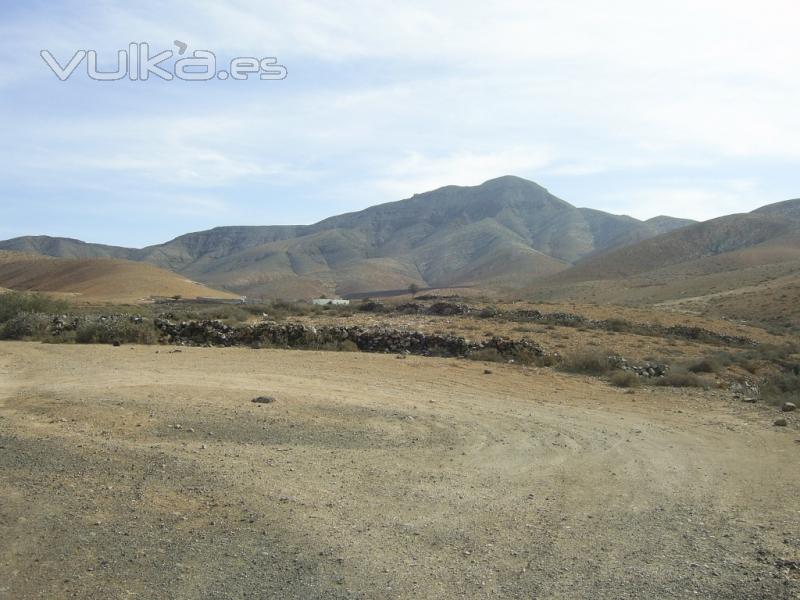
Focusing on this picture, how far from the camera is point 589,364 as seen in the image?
16.9 metres

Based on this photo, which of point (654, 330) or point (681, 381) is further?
point (654, 330)

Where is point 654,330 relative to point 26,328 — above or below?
below

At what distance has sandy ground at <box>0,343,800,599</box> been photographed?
5098 mm

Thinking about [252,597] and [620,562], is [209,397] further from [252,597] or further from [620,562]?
[620,562]

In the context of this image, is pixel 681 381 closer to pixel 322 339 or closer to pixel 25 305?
pixel 322 339

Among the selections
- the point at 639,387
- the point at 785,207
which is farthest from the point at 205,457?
the point at 785,207

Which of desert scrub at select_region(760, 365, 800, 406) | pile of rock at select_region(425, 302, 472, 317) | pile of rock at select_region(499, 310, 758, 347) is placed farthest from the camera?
pile of rock at select_region(425, 302, 472, 317)

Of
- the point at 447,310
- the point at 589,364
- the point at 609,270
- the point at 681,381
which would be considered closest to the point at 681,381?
the point at 681,381

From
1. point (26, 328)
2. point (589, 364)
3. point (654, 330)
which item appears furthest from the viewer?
point (654, 330)

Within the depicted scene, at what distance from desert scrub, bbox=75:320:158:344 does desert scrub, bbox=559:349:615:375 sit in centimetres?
1195

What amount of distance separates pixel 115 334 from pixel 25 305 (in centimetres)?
992

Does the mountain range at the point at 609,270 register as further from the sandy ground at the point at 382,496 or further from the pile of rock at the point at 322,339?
the sandy ground at the point at 382,496

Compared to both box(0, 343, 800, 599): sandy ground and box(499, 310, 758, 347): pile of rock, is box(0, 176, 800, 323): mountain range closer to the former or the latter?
box(499, 310, 758, 347): pile of rock

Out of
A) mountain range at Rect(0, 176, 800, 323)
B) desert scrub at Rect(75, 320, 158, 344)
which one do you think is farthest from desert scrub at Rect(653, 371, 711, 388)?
mountain range at Rect(0, 176, 800, 323)
